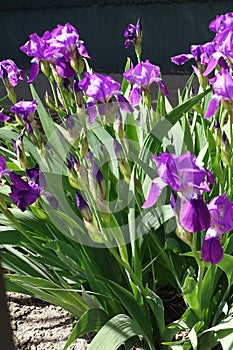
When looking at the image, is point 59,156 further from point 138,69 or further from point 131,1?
point 131,1

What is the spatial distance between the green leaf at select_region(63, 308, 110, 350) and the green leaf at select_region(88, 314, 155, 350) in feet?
0.13

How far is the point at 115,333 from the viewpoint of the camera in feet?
3.95

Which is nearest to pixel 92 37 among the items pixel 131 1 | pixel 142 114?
pixel 131 1

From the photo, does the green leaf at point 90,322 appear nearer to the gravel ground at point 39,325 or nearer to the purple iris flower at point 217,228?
the gravel ground at point 39,325

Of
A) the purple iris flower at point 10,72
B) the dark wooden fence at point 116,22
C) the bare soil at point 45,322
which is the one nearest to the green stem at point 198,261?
the bare soil at point 45,322

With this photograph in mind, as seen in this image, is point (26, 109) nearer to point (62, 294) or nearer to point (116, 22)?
point (62, 294)

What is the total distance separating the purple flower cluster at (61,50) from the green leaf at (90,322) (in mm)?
531

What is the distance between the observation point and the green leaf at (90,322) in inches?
46.5

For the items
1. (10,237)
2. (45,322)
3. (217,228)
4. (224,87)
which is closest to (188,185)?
(217,228)

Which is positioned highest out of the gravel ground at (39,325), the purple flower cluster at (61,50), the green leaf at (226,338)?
the purple flower cluster at (61,50)

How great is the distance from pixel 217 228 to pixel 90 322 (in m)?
0.39

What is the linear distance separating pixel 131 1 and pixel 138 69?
95.2 inches

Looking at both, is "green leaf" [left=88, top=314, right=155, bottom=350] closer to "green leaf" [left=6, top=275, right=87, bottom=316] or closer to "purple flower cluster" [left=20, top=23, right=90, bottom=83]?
"green leaf" [left=6, top=275, right=87, bottom=316]

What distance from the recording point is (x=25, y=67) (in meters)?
4.06
